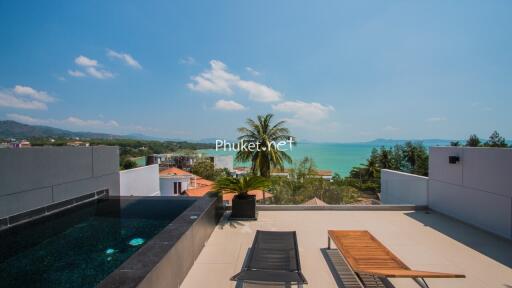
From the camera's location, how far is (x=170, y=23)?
603 inches

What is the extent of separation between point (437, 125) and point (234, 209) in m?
55.9

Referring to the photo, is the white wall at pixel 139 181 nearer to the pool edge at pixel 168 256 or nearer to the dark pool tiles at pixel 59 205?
the dark pool tiles at pixel 59 205

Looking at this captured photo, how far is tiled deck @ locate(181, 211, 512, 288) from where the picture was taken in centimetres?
347

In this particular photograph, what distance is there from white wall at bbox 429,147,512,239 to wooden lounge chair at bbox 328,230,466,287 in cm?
326

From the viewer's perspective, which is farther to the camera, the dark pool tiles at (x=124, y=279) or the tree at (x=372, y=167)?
the tree at (x=372, y=167)

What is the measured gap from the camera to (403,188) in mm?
8273

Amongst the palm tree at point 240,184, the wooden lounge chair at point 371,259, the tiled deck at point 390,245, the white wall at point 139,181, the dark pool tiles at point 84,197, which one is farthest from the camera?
the white wall at point 139,181

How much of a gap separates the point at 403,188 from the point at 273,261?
6643 mm

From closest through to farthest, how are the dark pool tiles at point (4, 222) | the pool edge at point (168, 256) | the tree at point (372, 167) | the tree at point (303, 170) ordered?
the pool edge at point (168, 256) < the dark pool tiles at point (4, 222) < the tree at point (303, 170) < the tree at point (372, 167)

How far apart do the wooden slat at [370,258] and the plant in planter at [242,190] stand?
8.00ft

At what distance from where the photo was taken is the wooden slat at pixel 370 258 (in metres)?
2.66

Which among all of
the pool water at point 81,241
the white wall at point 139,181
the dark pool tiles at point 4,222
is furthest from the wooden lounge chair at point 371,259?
the white wall at point 139,181

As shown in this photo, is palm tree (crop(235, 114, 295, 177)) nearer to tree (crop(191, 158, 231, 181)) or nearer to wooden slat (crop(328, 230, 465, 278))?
wooden slat (crop(328, 230, 465, 278))

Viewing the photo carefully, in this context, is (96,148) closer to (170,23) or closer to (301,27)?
(170,23)
